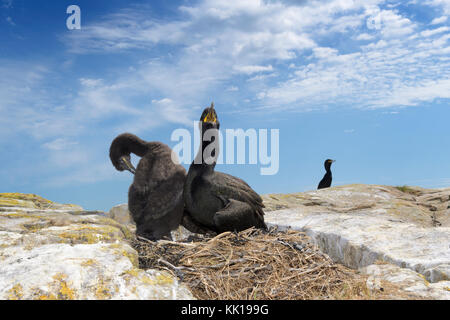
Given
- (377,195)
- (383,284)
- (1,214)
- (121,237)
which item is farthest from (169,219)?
(377,195)

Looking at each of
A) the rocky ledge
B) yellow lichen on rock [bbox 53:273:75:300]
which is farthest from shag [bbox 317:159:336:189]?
yellow lichen on rock [bbox 53:273:75:300]

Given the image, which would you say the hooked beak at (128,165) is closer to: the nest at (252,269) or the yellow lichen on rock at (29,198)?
the nest at (252,269)

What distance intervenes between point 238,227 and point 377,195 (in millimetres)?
9008

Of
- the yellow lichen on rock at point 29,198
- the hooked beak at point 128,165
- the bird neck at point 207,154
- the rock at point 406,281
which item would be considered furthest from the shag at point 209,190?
the yellow lichen on rock at point 29,198

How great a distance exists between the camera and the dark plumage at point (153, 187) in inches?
206

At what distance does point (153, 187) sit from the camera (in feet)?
17.1

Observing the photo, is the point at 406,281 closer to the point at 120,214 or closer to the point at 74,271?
the point at 74,271

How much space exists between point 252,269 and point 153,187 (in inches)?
78.9

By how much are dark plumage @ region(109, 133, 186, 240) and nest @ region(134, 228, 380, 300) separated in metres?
0.80

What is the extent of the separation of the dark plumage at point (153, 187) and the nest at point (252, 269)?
0.80 metres

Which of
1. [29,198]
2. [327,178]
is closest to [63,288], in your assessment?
[29,198]

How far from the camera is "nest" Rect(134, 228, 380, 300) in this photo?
3.48 metres
